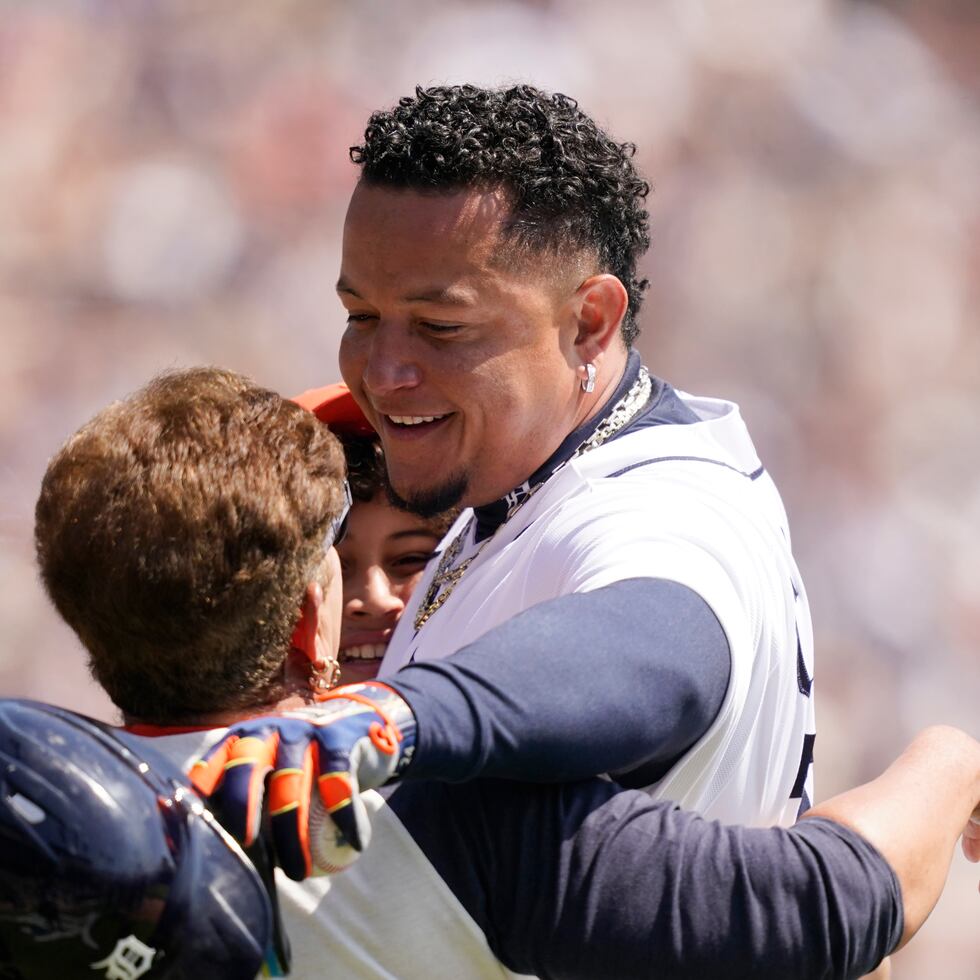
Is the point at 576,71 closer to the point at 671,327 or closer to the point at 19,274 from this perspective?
the point at 671,327

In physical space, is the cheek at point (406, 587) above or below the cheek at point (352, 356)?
below

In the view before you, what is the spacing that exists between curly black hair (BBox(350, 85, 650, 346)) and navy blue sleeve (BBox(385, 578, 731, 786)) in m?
0.73

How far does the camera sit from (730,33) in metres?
3.85

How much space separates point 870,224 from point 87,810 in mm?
3360

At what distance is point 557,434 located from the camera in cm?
190

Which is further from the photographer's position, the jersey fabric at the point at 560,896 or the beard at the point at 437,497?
the beard at the point at 437,497

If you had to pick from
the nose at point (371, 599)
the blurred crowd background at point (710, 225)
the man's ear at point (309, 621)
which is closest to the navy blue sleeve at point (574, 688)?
the man's ear at point (309, 621)

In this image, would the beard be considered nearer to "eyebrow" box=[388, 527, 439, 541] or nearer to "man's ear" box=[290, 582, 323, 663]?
"eyebrow" box=[388, 527, 439, 541]

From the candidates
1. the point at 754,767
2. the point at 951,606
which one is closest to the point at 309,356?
the point at 951,606

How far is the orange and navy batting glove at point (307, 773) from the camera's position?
0.97 meters

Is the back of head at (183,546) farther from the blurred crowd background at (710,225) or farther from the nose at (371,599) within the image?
the blurred crowd background at (710,225)

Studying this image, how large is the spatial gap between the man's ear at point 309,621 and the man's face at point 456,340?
649 mm

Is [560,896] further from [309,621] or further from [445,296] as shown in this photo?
[445,296]

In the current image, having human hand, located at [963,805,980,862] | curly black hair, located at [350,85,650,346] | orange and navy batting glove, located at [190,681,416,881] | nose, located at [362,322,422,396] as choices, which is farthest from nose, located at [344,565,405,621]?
orange and navy batting glove, located at [190,681,416,881]
